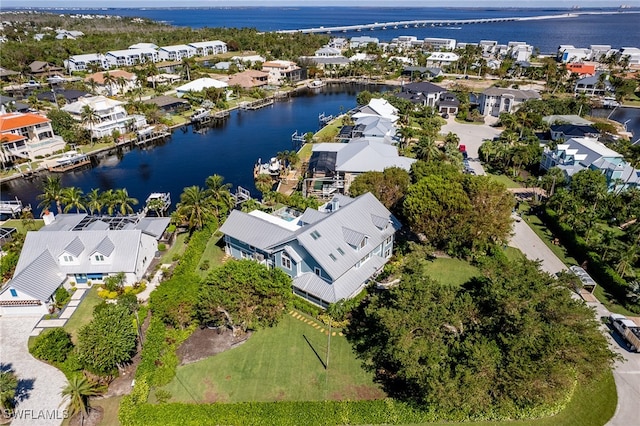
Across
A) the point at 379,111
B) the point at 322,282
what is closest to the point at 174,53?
the point at 379,111

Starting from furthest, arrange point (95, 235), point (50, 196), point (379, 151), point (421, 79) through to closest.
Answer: point (421, 79)
point (379, 151)
point (50, 196)
point (95, 235)

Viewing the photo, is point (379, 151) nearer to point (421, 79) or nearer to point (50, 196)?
point (50, 196)

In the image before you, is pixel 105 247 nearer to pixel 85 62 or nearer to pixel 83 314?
pixel 83 314

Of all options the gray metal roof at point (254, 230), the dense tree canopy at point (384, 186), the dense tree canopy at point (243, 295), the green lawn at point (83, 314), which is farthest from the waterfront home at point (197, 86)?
the dense tree canopy at point (243, 295)

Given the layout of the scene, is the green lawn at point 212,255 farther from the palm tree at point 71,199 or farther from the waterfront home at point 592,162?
the waterfront home at point 592,162

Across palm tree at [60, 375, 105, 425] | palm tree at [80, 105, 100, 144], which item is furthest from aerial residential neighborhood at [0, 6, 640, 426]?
palm tree at [80, 105, 100, 144]

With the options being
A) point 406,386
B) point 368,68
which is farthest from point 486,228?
point 368,68
